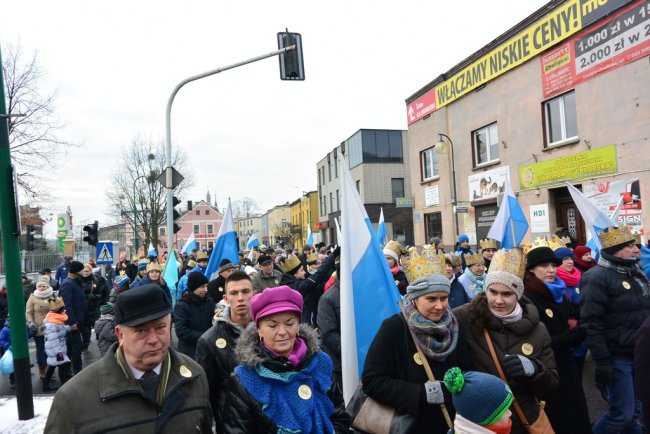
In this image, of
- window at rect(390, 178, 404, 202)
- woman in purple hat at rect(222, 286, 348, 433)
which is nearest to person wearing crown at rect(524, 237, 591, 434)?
woman in purple hat at rect(222, 286, 348, 433)

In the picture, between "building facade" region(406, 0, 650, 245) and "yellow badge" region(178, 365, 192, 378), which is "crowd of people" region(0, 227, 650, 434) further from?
"building facade" region(406, 0, 650, 245)

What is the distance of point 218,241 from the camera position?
336 inches

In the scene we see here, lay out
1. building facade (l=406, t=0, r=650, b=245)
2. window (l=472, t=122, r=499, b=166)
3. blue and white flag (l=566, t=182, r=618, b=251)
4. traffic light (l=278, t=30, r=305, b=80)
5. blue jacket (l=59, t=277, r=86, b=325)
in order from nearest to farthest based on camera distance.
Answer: blue and white flag (l=566, t=182, r=618, b=251)
blue jacket (l=59, t=277, r=86, b=325)
traffic light (l=278, t=30, r=305, b=80)
building facade (l=406, t=0, r=650, b=245)
window (l=472, t=122, r=499, b=166)

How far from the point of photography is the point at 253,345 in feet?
8.35

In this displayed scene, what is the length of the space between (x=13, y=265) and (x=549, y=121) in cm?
1468

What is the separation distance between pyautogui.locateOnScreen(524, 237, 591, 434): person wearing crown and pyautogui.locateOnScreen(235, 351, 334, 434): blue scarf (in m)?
1.93

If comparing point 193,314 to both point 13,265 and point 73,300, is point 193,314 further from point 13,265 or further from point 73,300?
point 73,300

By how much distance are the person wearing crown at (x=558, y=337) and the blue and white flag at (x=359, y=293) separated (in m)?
1.23

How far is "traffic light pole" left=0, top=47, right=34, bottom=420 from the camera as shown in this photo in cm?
518

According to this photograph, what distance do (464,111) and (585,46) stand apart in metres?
6.20

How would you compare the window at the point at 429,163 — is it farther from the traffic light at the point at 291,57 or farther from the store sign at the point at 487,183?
the traffic light at the point at 291,57

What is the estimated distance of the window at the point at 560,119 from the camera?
1385 centimetres

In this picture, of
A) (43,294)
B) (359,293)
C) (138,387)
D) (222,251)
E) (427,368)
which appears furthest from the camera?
(222,251)

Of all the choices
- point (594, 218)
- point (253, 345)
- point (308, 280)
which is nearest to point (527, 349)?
point (253, 345)
